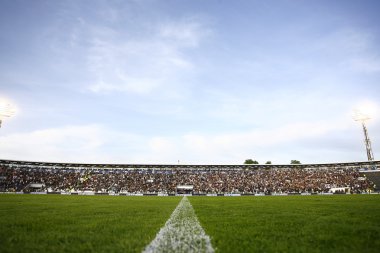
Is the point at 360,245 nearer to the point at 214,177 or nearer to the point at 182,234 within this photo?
the point at 182,234

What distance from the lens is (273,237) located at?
568cm

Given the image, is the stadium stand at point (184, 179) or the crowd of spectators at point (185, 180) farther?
the crowd of spectators at point (185, 180)

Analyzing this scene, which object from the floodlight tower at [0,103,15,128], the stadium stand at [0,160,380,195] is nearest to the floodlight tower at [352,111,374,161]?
the stadium stand at [0,160,380,195]

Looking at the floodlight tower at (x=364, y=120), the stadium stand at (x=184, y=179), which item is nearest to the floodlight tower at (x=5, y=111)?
the stadium stand at (x=184, y=179)

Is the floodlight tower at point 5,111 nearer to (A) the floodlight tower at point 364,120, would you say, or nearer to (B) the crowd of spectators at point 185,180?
(B) the crowd of spectators at point 185,180

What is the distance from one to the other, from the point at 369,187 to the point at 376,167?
10.8m

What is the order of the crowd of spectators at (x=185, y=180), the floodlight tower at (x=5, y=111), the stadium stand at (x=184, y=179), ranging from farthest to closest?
the crowd of spectators at (x=185, y=180), the stadium stand at (x=184, y=179), the floodlight tower at (x=5, y=111)

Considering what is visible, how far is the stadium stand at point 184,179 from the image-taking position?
51438mm

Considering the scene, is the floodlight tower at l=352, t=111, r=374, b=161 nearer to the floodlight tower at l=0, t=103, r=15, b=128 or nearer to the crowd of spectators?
the crowd of spectators

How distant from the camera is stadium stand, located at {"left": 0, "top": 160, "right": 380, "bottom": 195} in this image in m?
51.4

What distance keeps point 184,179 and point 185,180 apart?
0.49m

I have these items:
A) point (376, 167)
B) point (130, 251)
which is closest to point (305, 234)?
point (130, 251)

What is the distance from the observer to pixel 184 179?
59.4 metres

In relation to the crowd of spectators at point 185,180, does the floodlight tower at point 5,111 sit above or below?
above
